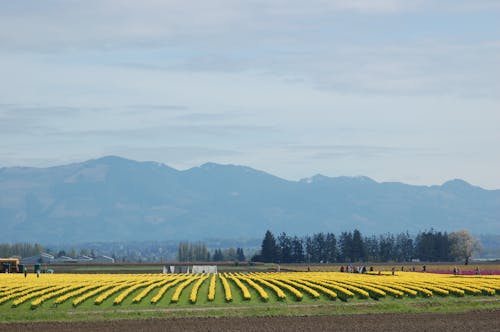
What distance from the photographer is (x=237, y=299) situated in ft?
222

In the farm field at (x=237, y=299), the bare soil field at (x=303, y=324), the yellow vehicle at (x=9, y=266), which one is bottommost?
the bare soil field at (x=303, y=324)

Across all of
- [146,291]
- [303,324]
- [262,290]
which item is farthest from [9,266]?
[303,324]

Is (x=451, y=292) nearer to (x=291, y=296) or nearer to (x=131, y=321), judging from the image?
(x=291, y=296)

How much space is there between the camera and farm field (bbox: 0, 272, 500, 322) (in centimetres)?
6103

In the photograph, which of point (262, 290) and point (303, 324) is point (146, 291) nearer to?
point (262, 290)

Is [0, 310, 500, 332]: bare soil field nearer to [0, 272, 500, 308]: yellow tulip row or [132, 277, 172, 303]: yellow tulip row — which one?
[0, 272, 500, 308]: yellow tulip row

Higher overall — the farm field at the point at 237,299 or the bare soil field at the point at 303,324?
the farm field at the point at 237,299

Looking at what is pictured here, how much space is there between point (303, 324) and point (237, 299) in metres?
15.2

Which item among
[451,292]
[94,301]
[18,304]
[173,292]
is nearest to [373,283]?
[451,292]

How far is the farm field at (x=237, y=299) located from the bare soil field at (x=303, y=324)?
3.34 m

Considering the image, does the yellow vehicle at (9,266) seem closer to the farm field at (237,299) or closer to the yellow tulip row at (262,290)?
the yellow tulip row at (262,290)

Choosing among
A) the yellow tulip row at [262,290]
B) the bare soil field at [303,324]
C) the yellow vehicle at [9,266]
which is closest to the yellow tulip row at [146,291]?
the yellow tulip row at [262,290]

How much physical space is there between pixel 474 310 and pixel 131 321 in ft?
69.4

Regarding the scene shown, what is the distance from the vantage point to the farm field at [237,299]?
61.0m
